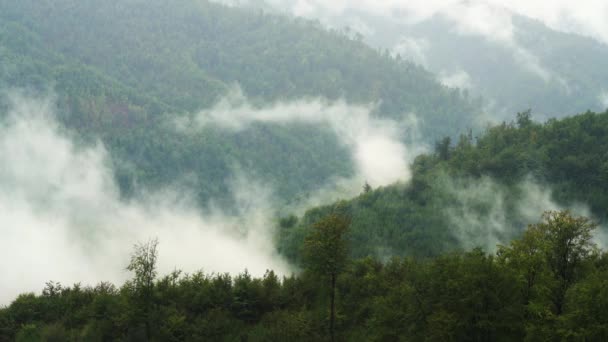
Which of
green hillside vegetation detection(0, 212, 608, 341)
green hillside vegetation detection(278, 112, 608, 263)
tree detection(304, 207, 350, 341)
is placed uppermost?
green hillside vegetation detection(278, 112, 608, 263)

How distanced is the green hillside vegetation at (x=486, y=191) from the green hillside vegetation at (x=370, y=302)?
190 feet

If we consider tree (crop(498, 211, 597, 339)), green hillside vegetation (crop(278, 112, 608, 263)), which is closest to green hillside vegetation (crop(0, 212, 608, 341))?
tree (crop(498, 211, 597, 339))

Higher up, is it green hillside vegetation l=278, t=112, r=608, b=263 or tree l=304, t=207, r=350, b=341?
green hillside vegetation l=278, t=112, r=608, b=263

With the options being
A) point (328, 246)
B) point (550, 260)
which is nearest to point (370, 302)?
point (328, 246)

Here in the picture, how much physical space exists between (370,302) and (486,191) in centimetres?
8677

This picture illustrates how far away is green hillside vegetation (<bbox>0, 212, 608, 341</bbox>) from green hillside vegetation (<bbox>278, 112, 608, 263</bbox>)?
57.8 m

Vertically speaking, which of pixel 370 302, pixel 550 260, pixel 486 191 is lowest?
pixel 370 302

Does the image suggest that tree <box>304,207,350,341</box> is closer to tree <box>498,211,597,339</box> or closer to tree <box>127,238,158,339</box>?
tree <box>498,211,597,339</box>

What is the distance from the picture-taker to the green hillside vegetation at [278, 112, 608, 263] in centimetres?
13625

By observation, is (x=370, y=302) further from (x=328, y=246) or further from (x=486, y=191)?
(x=486, y=191)

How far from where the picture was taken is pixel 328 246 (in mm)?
54375

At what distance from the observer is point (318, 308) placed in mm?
72625

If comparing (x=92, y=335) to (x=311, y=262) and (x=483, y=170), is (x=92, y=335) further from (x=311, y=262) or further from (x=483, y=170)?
(x=483, y=170)

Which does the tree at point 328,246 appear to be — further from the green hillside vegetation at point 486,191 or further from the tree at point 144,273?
the green hillside vegetation at point 486,191
